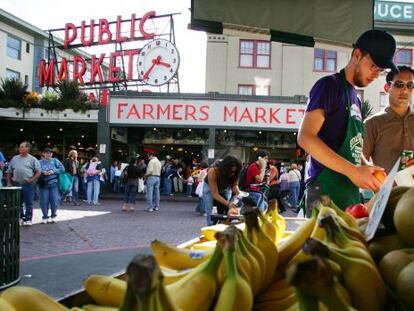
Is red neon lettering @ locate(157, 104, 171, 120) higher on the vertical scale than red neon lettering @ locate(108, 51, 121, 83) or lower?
lower

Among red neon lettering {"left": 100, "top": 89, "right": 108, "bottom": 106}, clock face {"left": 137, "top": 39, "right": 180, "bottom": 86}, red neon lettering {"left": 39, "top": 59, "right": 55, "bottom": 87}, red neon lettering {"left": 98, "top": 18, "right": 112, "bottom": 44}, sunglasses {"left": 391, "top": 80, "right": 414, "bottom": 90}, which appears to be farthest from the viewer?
red neon lettering {"left": 98, "top": 18, "right": 112, "bottom": 44}

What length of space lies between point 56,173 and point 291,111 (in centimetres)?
1516

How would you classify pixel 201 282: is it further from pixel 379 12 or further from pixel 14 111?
pixel 379 12

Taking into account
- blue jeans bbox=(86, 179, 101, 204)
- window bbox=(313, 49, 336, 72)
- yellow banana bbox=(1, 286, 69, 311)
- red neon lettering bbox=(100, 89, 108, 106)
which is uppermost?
window bbox=(313, 49, 336, 72)

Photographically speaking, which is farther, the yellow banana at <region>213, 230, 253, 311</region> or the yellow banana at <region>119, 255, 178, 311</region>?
the yellow banana at <region>213, 230, 253, 311</region>

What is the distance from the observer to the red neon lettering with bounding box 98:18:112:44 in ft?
105

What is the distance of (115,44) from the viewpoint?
31641 millimetres

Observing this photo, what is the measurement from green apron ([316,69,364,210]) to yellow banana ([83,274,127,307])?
166 cm

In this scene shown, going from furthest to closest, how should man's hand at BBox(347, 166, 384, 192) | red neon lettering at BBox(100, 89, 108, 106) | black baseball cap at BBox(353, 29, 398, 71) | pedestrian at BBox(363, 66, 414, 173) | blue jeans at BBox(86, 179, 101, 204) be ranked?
red neon lettering at BBox(100, 89, 108, 106)
blue jeans at BBox(86, 179, 101, 204)
pedestrian at BBox(363, 66, 414, 173)
black baseball cap at BBox(353, 29, 398, 71)
man's hand at BBox(347, 166, 384, 192)

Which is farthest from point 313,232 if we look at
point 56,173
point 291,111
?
point 291,111

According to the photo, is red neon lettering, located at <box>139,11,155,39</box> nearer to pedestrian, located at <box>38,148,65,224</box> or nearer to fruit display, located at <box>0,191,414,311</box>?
pedestrian, located at <box>38,148,65,224</box>

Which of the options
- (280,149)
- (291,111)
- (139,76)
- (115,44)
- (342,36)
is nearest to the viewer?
(342,36)

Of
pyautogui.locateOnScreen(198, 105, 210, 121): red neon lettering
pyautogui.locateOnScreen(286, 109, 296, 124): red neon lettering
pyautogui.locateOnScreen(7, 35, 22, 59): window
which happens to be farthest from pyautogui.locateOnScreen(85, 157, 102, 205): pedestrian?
pyautogui.locateOnScreen(7, 35, 22, 59): window

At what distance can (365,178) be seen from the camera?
2277 mm
